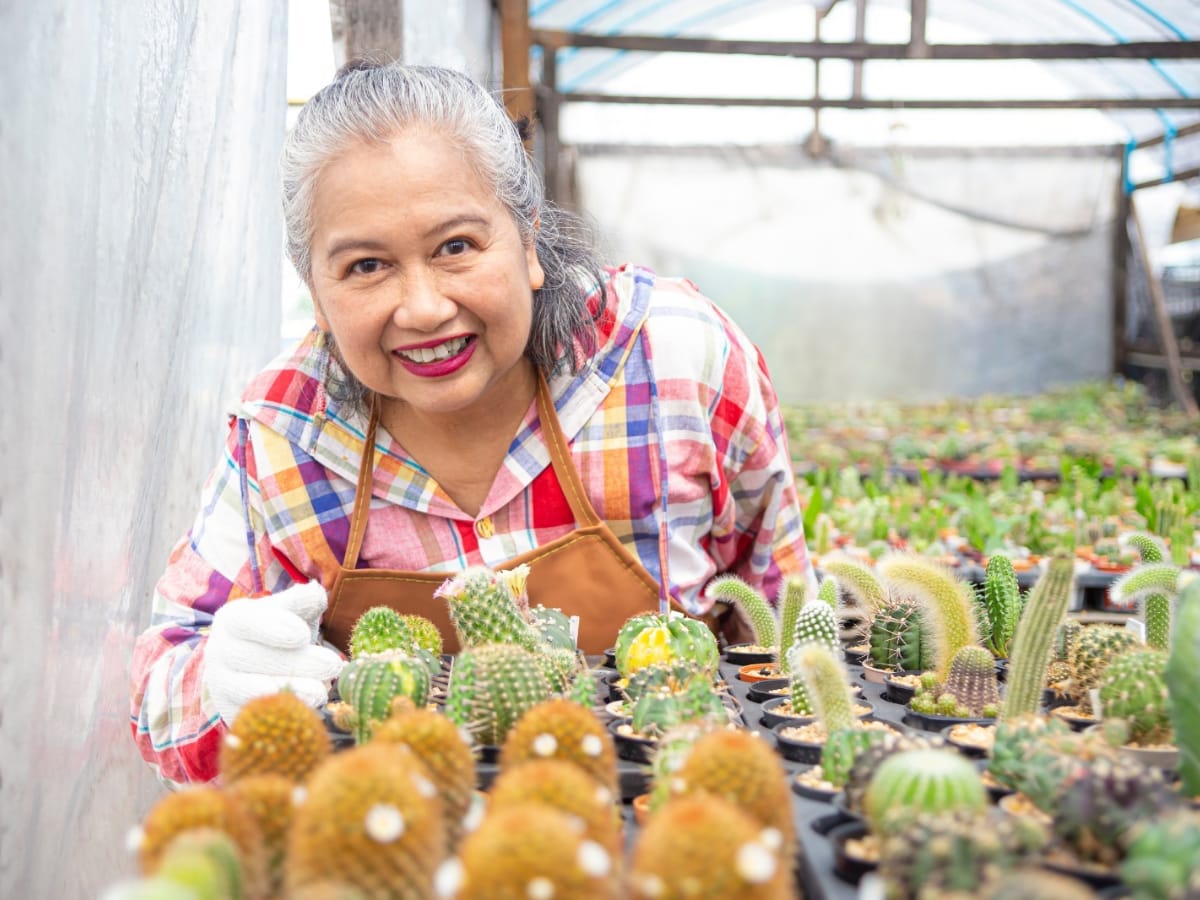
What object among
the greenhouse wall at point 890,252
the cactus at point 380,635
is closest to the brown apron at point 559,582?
the cactus at point 380,635

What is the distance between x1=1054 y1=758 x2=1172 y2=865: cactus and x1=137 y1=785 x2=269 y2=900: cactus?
71cm

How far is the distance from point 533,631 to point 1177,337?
37.6 feet

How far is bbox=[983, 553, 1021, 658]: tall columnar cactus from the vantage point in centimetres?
185

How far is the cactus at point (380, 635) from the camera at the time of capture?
1666mm

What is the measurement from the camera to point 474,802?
3.70 ft

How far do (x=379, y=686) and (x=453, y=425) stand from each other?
2.75 feet

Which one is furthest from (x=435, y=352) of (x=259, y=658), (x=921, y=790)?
(x=921, y=790)

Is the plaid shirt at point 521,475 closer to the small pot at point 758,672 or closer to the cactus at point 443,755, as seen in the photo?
the small pot at point 758,672

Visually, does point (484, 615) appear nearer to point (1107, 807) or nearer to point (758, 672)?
point (758, 672)

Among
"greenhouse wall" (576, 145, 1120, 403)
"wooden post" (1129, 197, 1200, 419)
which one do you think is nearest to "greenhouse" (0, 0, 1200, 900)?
"wooden post" (1129, 197, 1200, 419)

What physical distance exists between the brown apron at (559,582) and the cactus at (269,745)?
3.05ft

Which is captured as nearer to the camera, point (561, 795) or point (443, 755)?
point (561, 795)

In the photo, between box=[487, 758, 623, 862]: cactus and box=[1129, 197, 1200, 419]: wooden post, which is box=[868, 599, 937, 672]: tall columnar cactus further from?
box=[1129, 197, 1200, 419]: wooden post

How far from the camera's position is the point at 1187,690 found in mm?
1142
